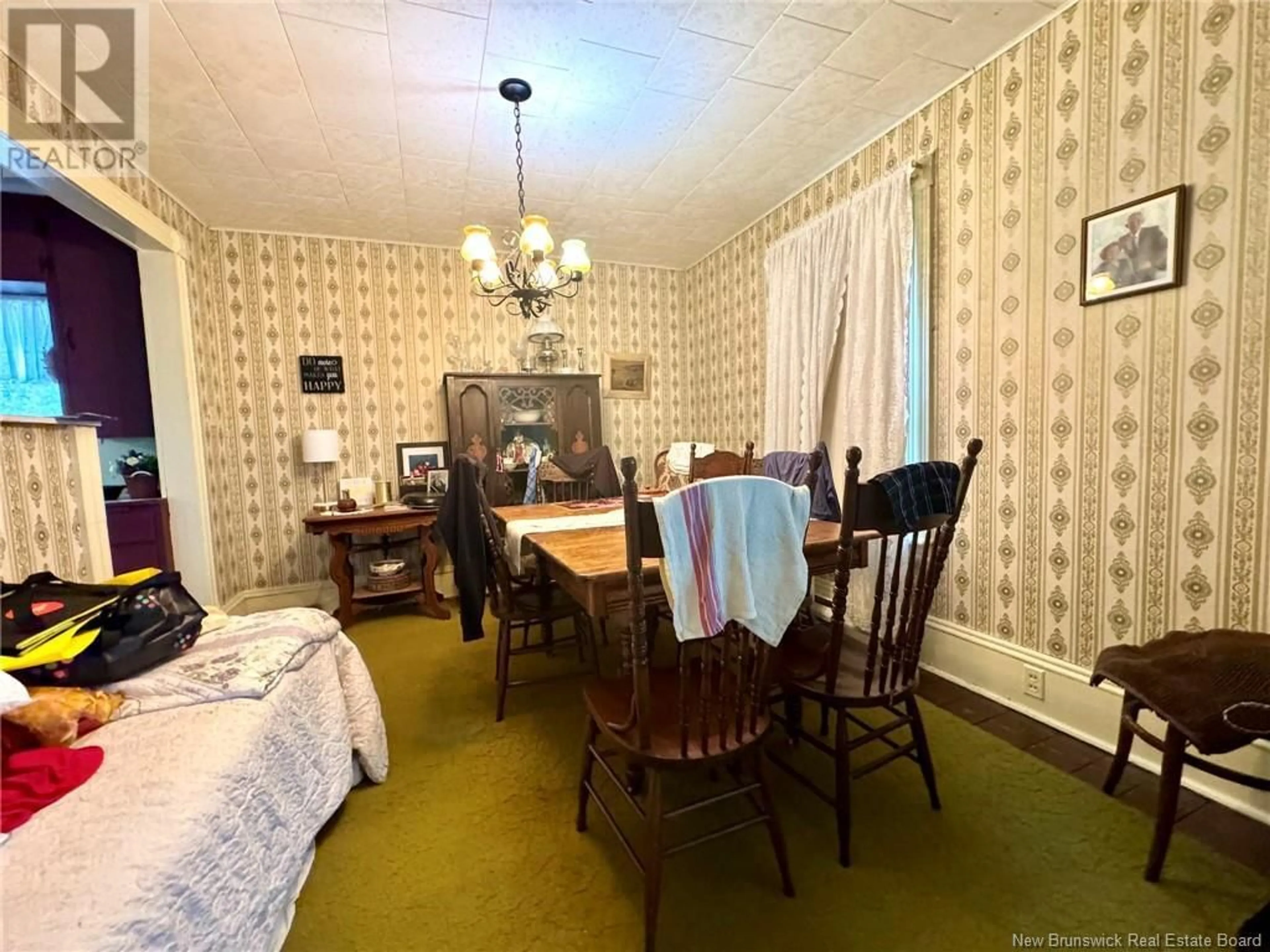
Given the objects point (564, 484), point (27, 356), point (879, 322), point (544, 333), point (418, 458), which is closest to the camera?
point (879, 322)

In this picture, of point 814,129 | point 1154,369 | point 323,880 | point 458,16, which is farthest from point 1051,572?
point 458,16

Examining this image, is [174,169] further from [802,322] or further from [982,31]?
[982,31]

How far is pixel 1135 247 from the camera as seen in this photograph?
69.5 inches

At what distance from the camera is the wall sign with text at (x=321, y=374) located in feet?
12.4

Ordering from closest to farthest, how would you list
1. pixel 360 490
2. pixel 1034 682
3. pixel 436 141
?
pixel 1034 682 < pixel 436 141 < pixel 360 490

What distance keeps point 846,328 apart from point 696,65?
4.84 ft

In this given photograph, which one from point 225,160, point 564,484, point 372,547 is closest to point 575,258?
point 564,484

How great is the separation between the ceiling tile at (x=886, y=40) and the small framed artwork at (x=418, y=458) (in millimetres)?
3351

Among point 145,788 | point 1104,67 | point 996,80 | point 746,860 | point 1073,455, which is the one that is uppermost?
point 996,80

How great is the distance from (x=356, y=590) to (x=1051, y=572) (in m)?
3.86

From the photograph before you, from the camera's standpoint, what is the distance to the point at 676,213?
3.53 m

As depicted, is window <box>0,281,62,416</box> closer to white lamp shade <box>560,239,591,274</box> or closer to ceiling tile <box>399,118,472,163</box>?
ceiling tile <box>399,118,472,163</box>

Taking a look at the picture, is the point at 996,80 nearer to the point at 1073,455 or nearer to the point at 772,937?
the point at 1073,455

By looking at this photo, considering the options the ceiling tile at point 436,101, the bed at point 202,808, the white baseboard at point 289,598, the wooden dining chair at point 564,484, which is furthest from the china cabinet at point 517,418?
the bed at point 202,808
